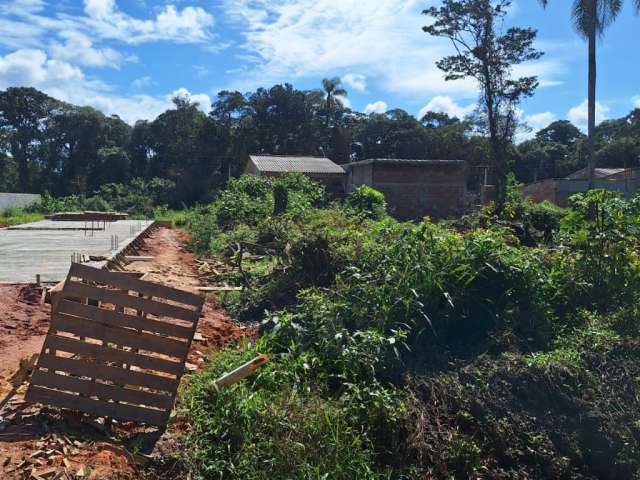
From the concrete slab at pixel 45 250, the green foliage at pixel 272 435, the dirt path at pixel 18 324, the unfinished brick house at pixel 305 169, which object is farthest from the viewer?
the unfinished brick house at pixel 305 169

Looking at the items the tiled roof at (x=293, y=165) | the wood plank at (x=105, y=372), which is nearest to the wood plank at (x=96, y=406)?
the wood plank at (x=105, y=372)

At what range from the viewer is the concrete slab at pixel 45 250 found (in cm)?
986

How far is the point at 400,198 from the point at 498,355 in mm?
22556

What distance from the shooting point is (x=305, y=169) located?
106ft

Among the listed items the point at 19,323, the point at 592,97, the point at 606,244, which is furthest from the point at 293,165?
the point at 606,244

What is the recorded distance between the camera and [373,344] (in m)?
5.07

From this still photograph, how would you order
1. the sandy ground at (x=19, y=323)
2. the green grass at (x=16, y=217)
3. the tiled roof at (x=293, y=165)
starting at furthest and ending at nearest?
the tiled roof at (x=293, y=165) < the green grass at (x=16, y=217) < the sandy ground at (x=19, y=323)

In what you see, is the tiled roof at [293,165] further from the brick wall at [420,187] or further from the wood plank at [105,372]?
the wood plank at [105,372]

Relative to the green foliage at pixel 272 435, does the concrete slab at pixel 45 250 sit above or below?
above

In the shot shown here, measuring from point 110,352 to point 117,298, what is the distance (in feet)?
1.35

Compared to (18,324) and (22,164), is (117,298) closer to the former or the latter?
(18,324)

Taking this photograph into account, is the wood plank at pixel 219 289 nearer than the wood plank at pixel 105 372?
No

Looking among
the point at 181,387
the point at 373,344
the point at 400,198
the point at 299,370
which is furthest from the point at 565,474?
the point at 400,198

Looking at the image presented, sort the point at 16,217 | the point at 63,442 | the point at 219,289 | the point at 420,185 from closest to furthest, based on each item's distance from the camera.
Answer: the point at 63,442
the point at 219,289
the point at 420,185
the point at 16,217
